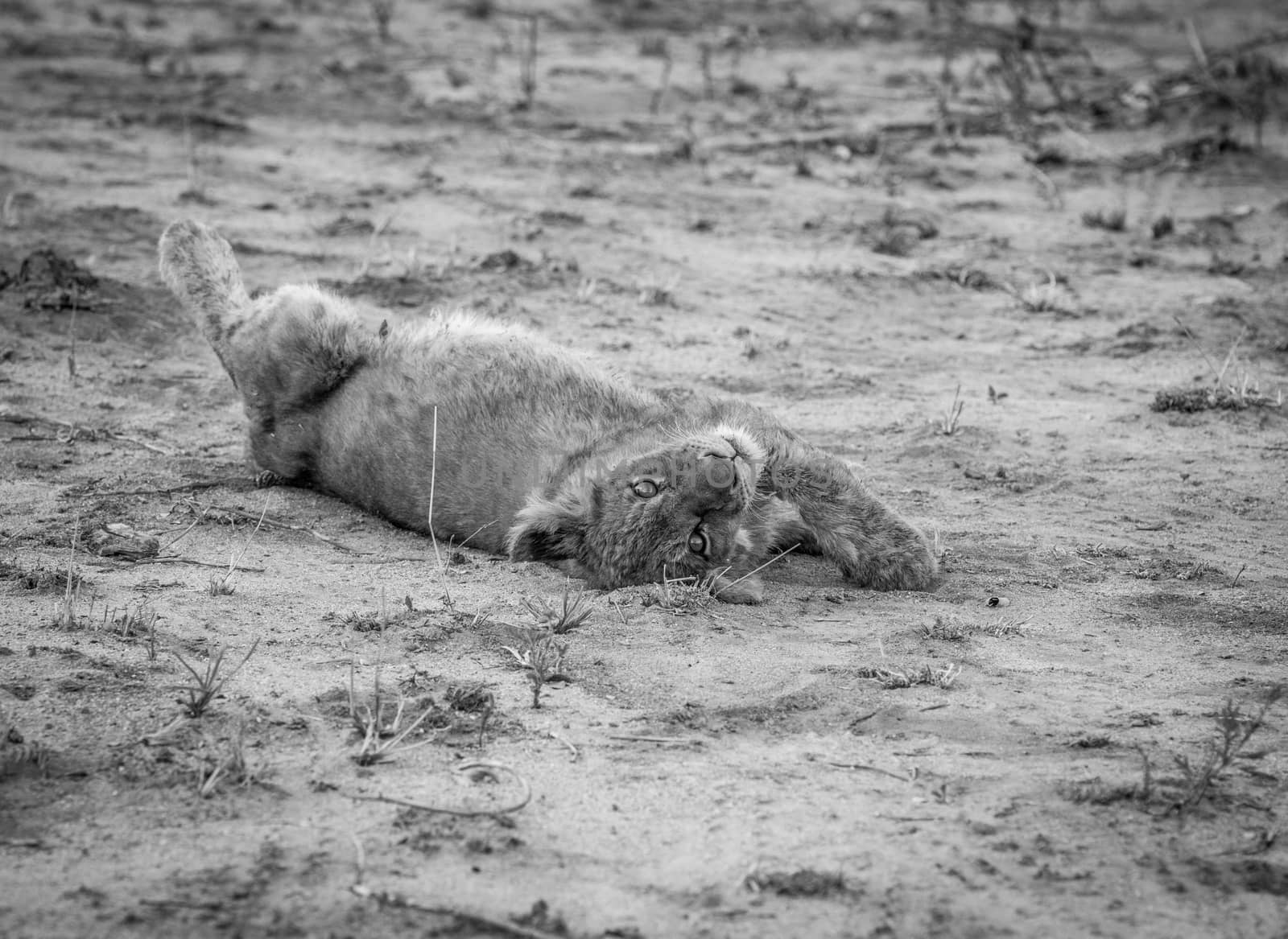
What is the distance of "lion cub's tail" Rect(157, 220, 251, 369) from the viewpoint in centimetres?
693

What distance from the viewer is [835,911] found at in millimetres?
3158

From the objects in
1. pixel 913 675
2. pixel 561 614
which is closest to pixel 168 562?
pixel 561 614

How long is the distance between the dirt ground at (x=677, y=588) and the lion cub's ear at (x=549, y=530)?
0.32 feet

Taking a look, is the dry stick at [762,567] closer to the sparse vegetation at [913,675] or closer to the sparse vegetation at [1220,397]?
the sparse vegetation at [913,675]

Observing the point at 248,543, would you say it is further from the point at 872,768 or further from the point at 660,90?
the point at 660,90

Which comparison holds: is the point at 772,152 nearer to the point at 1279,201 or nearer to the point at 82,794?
the point at 1279,201

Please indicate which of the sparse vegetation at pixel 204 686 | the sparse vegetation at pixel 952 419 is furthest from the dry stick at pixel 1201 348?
the sparse vegetation at pixel 204 686

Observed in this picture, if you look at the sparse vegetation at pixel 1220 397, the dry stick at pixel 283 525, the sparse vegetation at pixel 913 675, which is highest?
the sparse vegetation at pixel 1220 397

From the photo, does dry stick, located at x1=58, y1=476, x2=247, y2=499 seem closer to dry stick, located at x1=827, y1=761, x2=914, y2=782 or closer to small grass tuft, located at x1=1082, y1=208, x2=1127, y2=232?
dry stick, located at x1=827, y1=761, x2=914, y2=782

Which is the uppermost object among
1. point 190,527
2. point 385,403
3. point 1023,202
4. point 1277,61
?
point 1277,61

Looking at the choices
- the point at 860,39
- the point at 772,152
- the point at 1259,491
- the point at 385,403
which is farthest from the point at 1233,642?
the point at 860,39

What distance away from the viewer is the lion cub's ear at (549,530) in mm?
5473

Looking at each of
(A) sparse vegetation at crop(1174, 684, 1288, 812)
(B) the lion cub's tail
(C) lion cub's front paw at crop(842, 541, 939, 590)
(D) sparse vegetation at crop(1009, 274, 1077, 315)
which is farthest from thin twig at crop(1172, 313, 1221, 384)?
(B) the lion cub's tail

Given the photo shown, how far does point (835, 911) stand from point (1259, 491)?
3882 millimetres
